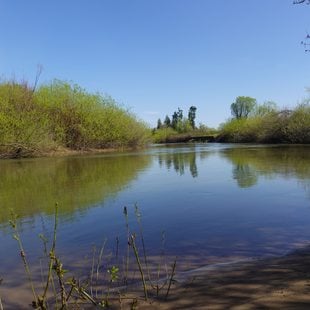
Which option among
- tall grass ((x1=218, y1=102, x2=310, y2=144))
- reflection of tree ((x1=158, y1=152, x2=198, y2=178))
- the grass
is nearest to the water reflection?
reflection of tree ((x1=158, y1=152, x2=198, y2=178))

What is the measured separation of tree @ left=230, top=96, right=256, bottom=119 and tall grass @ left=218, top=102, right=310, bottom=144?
121 ft

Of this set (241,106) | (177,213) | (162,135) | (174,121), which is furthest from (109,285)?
(174,121)

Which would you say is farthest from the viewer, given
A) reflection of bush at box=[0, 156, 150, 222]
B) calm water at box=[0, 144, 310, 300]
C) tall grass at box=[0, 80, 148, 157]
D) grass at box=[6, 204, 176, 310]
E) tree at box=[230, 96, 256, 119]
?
tree at box=[230, 96, 256, 119]

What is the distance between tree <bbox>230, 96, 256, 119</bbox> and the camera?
106688 millimetres

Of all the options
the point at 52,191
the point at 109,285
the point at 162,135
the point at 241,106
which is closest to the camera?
the point at 109,285

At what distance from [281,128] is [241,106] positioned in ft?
181

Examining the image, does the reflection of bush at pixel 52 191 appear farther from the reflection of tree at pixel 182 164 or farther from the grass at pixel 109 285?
the grass at pixel 109 285

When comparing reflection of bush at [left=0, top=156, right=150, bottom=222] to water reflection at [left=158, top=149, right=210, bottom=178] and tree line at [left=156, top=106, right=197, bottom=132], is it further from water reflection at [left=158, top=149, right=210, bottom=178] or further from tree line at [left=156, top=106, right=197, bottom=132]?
tree line at [left=156, top=106, right=197, bottom=132]

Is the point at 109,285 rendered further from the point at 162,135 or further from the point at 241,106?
the point at 241,106

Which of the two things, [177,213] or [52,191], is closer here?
[177,213]

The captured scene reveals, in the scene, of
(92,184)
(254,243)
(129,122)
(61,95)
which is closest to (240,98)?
(129,122)

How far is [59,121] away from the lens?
145 ft

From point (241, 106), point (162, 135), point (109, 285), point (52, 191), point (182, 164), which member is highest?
point (241, 106)

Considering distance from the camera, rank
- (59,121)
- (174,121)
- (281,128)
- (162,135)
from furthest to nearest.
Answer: (174,121), (162,135), (281,128), (59,121)
